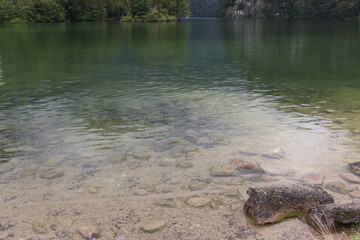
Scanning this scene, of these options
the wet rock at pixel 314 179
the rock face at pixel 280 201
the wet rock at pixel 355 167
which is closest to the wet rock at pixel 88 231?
the rock face at pixel 280 201

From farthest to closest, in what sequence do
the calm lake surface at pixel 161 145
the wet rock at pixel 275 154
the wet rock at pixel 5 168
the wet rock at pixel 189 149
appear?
the wet rock at pixel 189 149, the wet rock at pixel 275 154, the wet rock at pixel 5 168, the calm lake surface at pixel 161 145

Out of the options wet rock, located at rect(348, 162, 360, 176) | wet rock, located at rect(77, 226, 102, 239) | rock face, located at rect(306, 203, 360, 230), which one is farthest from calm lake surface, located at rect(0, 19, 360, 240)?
rock face, located at rect(306, 203, 360, 230)

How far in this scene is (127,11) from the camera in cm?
18625

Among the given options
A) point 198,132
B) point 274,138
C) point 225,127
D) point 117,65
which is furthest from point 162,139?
point 117,65

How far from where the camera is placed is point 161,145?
13.6 meters

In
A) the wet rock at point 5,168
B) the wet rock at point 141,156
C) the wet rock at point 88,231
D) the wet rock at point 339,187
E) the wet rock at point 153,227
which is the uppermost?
the wet rock at point 5,168

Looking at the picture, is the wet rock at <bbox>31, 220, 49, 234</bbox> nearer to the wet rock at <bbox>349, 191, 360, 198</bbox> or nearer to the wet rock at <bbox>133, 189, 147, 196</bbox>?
the wet rock at <bbox>133, 189, 147, 196</bbox>

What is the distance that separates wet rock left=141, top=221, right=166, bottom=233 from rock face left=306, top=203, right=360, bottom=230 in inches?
138

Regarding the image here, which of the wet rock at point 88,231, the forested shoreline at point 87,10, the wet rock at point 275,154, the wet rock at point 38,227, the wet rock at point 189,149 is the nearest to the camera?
the wet rock at point 88,231

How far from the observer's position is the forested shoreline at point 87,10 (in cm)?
14825

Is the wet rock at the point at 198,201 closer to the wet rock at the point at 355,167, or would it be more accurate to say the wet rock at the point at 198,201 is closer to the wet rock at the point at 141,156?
the wet rock at the point at 141,156

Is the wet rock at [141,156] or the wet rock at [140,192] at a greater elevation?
the wet rock at [141,156]

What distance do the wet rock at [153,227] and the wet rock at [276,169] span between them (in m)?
4.30

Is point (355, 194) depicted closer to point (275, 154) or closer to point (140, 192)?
point (275, 154)
